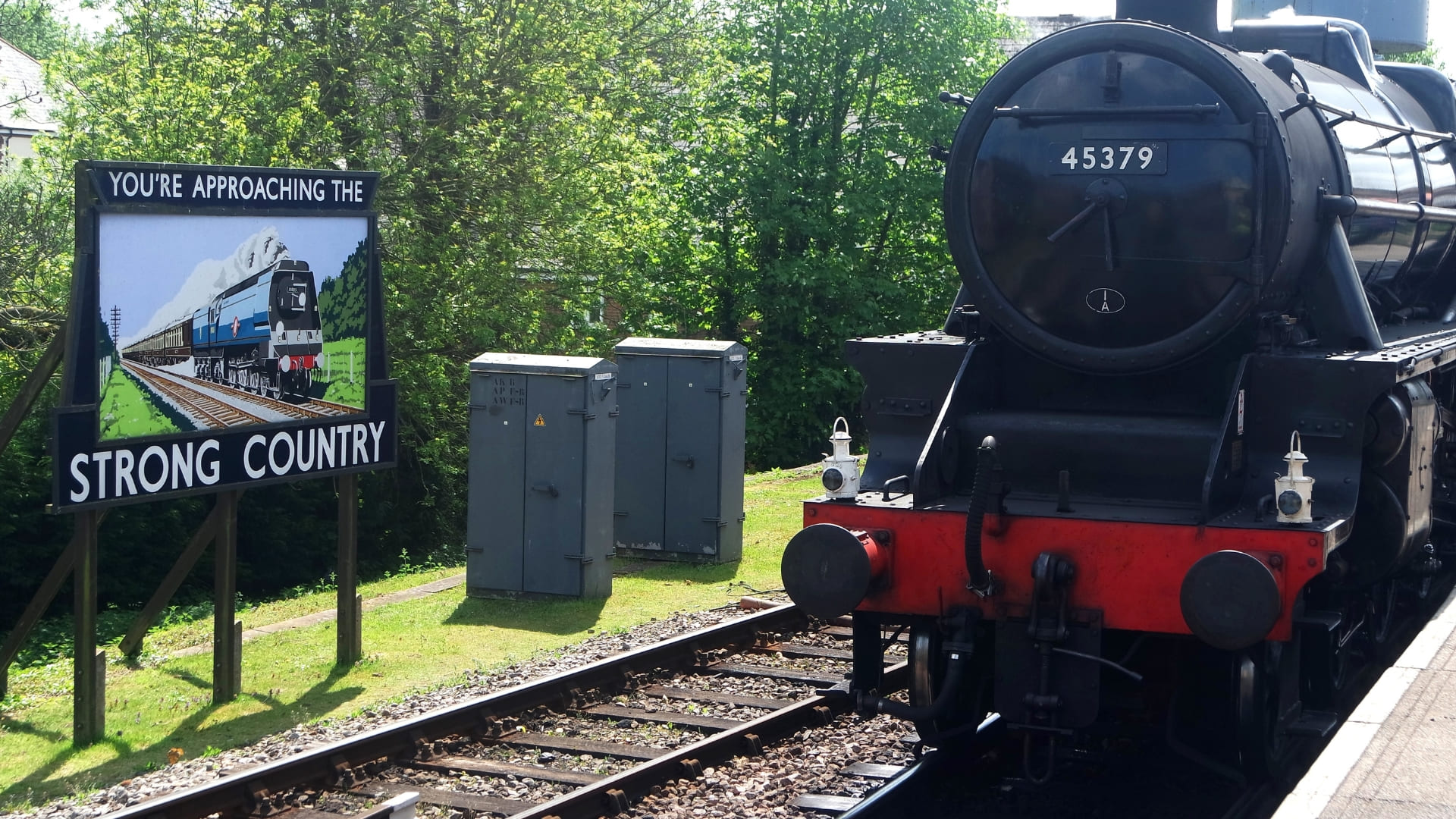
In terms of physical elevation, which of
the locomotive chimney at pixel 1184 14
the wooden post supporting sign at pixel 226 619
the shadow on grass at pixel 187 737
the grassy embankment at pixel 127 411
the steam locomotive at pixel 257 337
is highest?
the locomotive chimney at pixel 1184 14

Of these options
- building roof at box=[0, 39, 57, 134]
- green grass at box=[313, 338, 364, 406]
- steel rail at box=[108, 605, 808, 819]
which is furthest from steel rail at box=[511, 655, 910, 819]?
building roof at box=[0, 39, 57, 134]

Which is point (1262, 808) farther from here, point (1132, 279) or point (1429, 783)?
point (1132, 279)

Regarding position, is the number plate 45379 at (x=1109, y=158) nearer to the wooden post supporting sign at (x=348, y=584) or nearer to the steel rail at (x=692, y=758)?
the steel rail at (x=692, y=758)

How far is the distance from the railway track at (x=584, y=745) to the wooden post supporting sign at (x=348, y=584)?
1.45 m

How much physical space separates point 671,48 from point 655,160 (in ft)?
16.0

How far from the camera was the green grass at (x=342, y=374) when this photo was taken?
7750 mm

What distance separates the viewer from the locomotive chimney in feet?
20.2

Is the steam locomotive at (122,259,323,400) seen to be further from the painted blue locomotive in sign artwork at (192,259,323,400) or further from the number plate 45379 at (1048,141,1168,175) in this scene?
the number plate 45379 at (1048,141,1168,175)

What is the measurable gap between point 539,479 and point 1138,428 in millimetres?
4709

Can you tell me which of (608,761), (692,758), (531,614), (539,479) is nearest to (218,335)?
(539,479)

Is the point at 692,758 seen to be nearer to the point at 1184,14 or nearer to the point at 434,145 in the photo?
the point at 1184,14

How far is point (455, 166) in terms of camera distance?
16719mm

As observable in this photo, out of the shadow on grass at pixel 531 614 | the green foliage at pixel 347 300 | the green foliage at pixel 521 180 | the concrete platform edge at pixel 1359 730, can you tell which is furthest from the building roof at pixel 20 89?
the concrete platform edge at pixel 1359 730

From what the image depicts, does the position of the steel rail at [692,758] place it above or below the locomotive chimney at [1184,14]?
below
